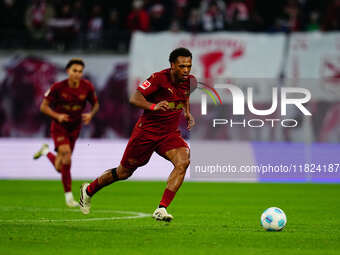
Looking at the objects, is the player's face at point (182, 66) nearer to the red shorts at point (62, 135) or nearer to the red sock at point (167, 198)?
the red sock at point (167, 198)

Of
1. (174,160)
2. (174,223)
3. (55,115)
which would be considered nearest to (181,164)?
(174,160)

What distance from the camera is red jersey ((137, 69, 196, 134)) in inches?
388

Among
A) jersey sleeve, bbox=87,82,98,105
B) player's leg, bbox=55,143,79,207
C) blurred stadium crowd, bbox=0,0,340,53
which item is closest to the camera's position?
player's leg, bbox=55,143,79,207

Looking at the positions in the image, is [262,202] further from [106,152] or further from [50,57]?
[50,57]

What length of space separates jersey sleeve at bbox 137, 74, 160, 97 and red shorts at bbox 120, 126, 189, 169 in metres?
0.59

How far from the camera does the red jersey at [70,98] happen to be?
45.4 ft

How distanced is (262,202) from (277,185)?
4.83 m

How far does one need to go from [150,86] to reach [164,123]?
0.58 meters

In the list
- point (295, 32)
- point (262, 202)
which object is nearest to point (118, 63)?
point (295, 32)

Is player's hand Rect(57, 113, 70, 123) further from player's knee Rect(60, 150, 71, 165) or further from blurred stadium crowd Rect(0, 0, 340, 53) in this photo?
blurred stadium crowd Rect(0, 0, 340, 53)

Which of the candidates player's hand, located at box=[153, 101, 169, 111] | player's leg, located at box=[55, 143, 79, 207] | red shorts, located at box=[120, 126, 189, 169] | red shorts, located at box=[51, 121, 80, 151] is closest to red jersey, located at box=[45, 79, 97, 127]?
red shorts, located at box=[51, 121, 80, 151]

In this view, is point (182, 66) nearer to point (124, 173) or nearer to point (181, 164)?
point (181, 164)

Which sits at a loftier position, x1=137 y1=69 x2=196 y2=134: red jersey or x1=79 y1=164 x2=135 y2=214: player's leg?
x1=137 y1=69 x2=196 y2=134: red jersey

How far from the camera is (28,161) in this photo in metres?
20.7
